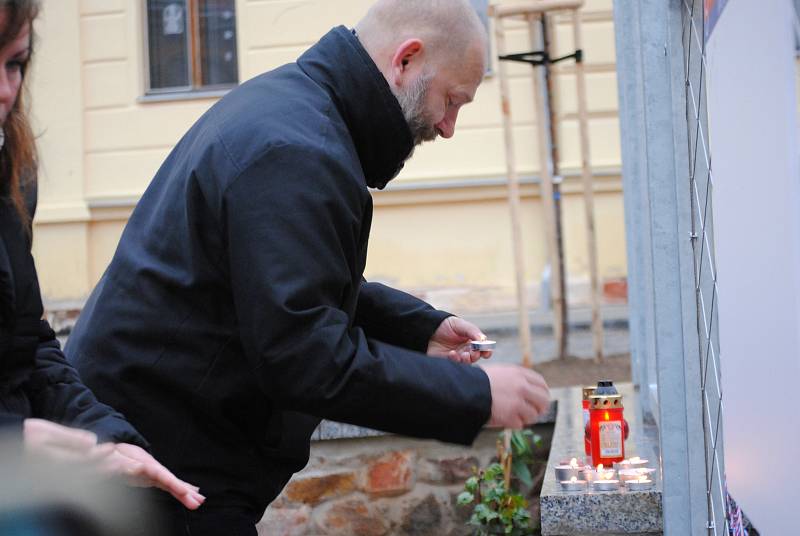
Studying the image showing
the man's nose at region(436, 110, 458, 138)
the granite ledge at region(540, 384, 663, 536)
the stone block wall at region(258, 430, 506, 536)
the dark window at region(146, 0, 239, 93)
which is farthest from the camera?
the dark window at region(146, 0, 239, 93)

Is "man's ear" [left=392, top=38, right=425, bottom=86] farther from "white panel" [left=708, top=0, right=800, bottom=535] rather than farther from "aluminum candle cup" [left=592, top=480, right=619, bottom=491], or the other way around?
"aluminum candle cup" [left=592, top=480, right=619, bottom=491]

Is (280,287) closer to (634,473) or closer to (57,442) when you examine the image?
(57,442)

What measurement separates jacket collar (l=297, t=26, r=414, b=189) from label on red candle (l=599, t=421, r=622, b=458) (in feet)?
4.56

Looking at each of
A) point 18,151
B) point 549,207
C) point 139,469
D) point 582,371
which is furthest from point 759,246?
point 582,371

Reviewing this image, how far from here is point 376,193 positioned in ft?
28.7

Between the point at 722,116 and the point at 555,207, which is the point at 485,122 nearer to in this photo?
the point at 555,207

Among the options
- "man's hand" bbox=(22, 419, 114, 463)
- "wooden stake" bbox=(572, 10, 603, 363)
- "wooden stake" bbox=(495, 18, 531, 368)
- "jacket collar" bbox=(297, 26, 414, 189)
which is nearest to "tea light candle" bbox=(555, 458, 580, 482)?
"jacket collar" bbox=(297, 26, 414, 189)

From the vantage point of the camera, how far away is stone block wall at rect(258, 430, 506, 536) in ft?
14.2

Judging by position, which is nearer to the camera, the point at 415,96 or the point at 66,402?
the point at 66,402

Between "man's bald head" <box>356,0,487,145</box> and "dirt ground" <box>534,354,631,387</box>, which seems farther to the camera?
"dirt ground" <box>534,354,631,387</box>

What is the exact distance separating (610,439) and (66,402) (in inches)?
72.2

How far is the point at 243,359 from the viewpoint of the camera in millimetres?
2055

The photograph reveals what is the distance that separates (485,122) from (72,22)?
10.7 ft

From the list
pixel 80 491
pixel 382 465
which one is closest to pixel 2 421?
pixel 80 491
